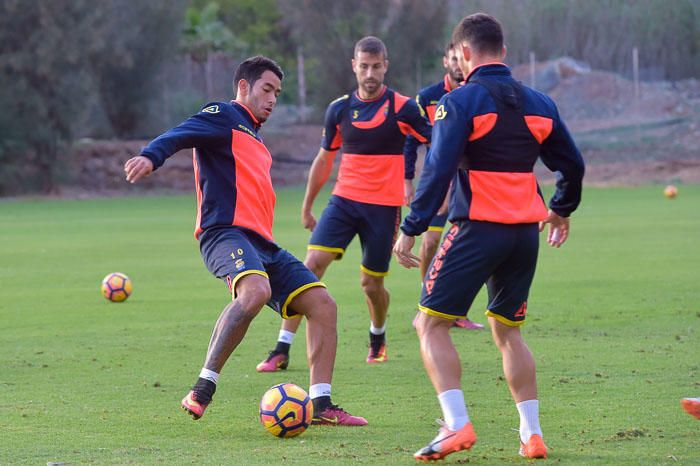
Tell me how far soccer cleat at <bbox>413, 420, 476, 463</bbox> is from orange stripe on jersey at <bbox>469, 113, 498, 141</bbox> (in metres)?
1.60

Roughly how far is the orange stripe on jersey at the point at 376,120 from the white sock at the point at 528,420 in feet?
14.9

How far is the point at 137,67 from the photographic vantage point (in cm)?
4978

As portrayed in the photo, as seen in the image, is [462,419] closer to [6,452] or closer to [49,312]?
[6,452]

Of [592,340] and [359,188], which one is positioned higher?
[359,188]

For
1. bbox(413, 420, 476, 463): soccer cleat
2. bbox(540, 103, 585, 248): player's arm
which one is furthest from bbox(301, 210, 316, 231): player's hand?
bbox(413, 420, 476, 463): soccer cleat

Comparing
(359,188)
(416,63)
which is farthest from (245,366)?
(416,63)

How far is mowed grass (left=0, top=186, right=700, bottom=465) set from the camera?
6742 millimetres

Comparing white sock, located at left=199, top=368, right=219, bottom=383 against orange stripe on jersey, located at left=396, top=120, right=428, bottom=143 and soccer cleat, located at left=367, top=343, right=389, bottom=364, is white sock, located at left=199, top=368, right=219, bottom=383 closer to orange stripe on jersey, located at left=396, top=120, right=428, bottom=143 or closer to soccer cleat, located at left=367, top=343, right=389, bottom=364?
soccer cleat, located at left=367, top=343, right=389, bottom=364

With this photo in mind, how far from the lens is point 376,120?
10484mm

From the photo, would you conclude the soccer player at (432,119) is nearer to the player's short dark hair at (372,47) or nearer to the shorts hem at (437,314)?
the player's short dark hair at (372,47)

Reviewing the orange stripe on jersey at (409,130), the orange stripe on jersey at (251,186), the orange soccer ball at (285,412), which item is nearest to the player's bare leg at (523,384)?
the orange soccer ball at (285,412)

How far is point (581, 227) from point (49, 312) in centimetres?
1478

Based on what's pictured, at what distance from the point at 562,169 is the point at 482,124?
732 mm

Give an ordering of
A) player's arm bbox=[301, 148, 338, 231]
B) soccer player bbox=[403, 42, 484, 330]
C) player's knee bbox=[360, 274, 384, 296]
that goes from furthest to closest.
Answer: soccer player bbox=[403, 42, 484, 330] < player's arm bbox=[301, 148, 338, 231] < player's knee bbox=[360, 274, 384, 296]
